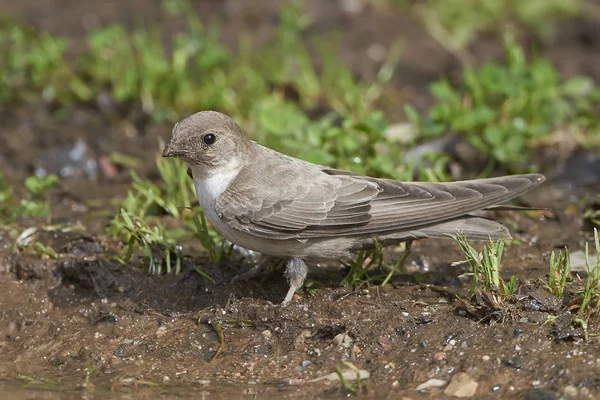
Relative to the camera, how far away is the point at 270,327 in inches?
215

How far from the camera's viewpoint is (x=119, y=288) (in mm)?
6105

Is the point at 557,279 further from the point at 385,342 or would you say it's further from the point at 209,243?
the point at 209,243

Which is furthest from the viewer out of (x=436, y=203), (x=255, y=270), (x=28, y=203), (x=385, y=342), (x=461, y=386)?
(x=28, y=203)

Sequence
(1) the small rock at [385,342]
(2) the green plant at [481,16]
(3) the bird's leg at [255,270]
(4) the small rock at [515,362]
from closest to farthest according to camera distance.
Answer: (4) the small rock at [515,362] < (1) the small rock at [385,342] < (3) the bird's leg at [255,270] < (2) the green plant at [481,16]

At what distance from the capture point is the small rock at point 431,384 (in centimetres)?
484

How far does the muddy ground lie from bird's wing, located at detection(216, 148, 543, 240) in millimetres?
433

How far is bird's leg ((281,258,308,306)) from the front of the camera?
573cm

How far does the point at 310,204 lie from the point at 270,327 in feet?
2.70

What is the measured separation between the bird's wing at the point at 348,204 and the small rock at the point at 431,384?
112 cm

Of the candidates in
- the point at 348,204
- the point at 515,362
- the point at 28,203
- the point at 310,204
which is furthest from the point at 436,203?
the point at 28,203

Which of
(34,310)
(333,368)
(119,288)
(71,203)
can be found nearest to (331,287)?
(333,368)

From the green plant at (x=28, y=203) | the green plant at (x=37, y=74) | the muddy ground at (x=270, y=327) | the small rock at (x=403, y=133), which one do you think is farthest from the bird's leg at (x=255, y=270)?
the green plant at (x=37, y=74)

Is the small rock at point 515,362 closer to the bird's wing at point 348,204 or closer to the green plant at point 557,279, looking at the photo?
the green plant at point 557,279

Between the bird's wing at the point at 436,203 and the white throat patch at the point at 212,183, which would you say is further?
the white throat patch at the point at 212,183
